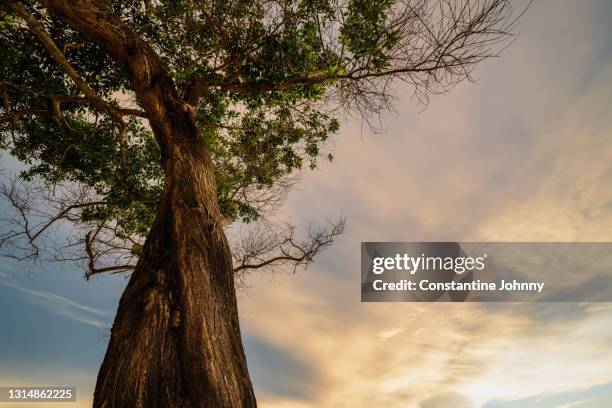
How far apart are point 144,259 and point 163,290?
589 millimetres

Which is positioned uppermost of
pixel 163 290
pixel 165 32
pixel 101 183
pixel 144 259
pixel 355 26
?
pixel 165 32

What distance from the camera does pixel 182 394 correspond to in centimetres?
328

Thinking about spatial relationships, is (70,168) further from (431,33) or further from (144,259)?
(431,33)

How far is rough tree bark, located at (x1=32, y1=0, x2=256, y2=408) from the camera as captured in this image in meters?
3.31

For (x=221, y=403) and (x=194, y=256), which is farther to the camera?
(x=194, y=256)

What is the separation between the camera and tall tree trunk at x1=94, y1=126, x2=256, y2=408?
10.8 ft

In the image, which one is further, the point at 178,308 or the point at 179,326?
the point at 178,308

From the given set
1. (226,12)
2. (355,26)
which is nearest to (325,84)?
(355,26)

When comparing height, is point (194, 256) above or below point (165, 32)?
below

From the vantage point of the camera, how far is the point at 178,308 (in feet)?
12.4

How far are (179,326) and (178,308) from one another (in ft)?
0.61

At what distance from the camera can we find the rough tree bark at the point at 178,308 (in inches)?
130

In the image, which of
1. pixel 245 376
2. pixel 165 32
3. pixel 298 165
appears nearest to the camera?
pixel 245 376

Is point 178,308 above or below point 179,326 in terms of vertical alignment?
above
